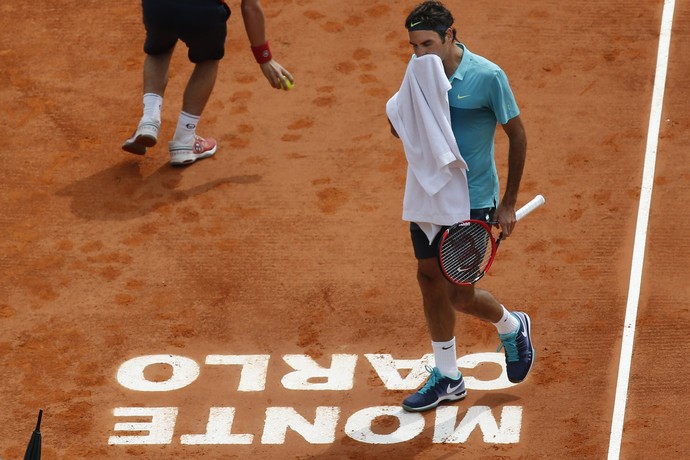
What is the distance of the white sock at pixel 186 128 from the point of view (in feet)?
33.1

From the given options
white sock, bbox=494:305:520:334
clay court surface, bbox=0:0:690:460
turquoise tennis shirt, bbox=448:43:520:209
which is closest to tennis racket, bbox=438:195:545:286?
turquoise tennis shirt, bbox=448:43:520:209

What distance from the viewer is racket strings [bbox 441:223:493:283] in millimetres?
7047

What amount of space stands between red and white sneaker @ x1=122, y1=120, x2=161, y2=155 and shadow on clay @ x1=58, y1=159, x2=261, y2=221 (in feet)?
0.85

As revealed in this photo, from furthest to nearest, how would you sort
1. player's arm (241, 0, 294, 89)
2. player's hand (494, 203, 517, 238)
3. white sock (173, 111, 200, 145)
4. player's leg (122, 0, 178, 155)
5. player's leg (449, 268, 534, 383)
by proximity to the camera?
1. white sock (173, 111, 200, 145)
2. player's leg (122, 0, 178, 155)
3. player's arm (241, 0, 294, 89)
4. player's leg (449, 268, 534, 383)
5. player's hand (494, 203, 517, 238)

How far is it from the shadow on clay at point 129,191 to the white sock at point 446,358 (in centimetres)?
279

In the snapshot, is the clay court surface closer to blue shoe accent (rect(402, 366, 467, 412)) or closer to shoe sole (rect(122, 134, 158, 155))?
blue shoe accent (rect(402, 366, 467, 412))

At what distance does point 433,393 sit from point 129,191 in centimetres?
333

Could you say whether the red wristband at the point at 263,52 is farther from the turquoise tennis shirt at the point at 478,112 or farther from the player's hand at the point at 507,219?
the player's hand at the point at 507,219

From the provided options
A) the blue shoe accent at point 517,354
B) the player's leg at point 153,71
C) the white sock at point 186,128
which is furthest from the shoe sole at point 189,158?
the blue shoe accent at point 517,354

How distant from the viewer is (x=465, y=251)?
23.4ft

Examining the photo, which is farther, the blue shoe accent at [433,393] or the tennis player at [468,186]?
the blue shoe accent at [433,393]

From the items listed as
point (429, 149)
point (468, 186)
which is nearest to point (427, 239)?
point (468, 186)

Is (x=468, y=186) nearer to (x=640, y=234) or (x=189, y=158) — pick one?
(x=640, y=234)

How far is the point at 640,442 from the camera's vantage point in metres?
7.36
